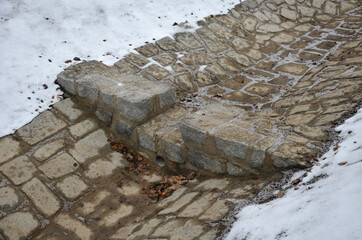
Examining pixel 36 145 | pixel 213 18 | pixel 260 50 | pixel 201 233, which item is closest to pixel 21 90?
pixel 36 145

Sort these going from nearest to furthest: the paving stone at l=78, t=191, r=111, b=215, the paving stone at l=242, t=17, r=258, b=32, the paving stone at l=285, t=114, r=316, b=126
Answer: the paving stone at l=78, t=191, r=111, b=215 < the paving stone at l=285, t=114, r=316, b=126 < the paving stone at l=242, t=17, r=258, b=32

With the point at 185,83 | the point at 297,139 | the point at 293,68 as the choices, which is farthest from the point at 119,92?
the point at 293,68

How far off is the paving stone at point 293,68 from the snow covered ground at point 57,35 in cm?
173

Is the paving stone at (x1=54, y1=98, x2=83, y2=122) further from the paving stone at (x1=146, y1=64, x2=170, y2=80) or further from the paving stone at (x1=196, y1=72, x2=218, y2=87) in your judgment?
the paving stone at (x1=196, y1=72, x2=218, y2=87)

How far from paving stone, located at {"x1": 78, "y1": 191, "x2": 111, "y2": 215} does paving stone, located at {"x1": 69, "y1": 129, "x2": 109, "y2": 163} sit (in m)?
0.48

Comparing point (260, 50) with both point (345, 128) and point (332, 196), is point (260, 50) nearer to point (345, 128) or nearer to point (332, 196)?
point (345, 128)

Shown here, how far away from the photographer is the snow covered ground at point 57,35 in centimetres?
387

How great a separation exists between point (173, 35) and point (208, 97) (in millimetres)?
1469

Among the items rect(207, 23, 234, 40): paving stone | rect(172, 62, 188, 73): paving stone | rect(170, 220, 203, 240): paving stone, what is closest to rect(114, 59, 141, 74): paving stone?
rect(172, 62, 188, 73): paving stone

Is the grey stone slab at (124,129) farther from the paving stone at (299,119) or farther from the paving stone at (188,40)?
the paving stone at (188,40)

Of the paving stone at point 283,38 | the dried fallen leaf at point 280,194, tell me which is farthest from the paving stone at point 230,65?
the dried fallen leaf at point 280,194

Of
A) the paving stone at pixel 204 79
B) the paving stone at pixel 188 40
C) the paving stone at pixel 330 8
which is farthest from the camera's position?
the paving stone at pixel 330 8

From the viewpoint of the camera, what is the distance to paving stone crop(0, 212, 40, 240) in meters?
2.89

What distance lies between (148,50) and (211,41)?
1.20 metres
